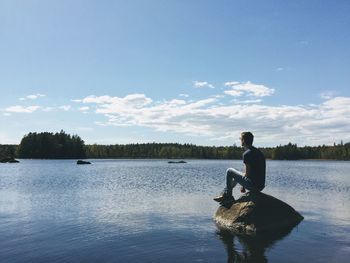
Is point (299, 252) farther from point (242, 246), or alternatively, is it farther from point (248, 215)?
point (248, 215)

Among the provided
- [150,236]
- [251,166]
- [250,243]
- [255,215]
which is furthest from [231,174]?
[150,236]

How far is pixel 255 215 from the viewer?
16.7 metres

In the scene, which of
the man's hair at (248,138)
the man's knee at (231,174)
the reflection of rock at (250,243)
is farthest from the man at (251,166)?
the reflection of rock at (250,243)

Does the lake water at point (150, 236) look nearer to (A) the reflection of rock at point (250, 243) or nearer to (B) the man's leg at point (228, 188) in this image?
(A) the reflection of rock at point (250, 243)

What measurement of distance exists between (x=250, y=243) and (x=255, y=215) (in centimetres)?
256

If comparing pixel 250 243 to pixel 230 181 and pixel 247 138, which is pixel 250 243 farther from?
pixel 247 138

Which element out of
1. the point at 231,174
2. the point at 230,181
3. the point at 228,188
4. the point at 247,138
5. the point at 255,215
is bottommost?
the point at 255,215

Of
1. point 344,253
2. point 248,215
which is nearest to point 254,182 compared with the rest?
point 248,215

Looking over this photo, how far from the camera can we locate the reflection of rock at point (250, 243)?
12397 millimetres

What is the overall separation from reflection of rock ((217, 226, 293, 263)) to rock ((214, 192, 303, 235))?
15.8 inches

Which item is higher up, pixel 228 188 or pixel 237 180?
pixel 237 180

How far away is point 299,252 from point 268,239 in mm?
1843

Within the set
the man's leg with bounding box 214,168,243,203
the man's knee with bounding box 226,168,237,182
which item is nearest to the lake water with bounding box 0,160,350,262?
the man's leg with bounding box 214,168,243,203

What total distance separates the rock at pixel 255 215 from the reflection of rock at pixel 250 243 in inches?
15.8
